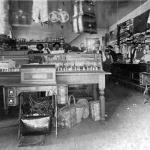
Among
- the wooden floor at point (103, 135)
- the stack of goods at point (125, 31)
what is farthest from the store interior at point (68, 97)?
the stack of goods at point (125, 31)

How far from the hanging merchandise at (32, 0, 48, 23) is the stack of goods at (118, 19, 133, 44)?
3.21 meters

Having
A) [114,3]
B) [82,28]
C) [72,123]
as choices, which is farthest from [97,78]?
[114,3]

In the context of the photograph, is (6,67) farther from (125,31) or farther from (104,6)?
(125,31)

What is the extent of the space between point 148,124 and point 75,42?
307 inches

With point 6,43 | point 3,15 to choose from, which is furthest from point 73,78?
point 6,43

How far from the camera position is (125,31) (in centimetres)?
743

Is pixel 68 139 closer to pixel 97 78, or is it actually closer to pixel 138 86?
pixel 97 78

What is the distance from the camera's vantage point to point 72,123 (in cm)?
A: 309

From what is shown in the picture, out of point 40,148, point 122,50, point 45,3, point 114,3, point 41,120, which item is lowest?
point 40,148

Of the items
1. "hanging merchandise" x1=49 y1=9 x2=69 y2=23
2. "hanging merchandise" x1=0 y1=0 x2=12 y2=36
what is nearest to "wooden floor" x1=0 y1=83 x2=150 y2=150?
"hanging merchandise" x1=0 y1=0 x2=12 y2=36

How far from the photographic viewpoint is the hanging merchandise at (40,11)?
521cm

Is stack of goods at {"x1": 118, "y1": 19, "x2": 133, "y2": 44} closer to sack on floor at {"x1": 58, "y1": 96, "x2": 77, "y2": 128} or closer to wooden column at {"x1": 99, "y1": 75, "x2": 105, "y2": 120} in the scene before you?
wooden column at {"x1": 99, "y1": 75, "x2": 105, "y2": 120}

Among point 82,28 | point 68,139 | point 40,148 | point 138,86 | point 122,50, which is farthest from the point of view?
point 122,50

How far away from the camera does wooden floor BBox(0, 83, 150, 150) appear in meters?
2.39
